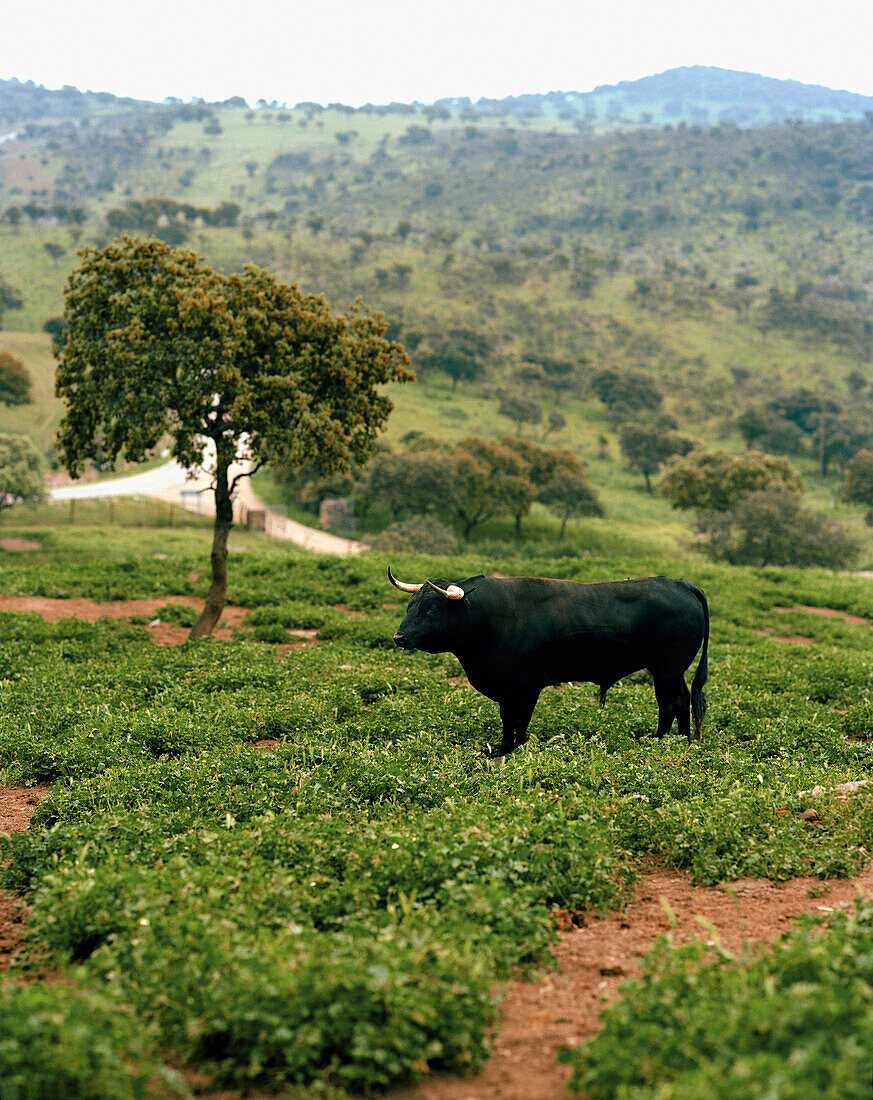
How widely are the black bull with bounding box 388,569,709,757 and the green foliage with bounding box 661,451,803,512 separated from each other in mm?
52957

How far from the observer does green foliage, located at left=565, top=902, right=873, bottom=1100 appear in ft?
14.6

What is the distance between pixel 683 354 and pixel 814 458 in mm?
26972

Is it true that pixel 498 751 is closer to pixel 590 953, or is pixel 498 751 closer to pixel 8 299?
pixel 590 953

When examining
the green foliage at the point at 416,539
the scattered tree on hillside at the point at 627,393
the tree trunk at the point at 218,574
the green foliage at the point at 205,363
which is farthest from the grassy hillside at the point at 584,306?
the green foliage at the point at 205,363

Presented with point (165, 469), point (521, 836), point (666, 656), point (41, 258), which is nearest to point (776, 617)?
point (666, 656)

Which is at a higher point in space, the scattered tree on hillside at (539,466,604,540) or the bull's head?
the bull's head

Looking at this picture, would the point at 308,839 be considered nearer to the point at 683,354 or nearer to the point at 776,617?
the point at 776,617

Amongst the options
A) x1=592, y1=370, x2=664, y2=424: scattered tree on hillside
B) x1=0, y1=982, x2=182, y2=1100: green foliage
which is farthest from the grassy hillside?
x1=0, y1=982, x2=182, y2=1100: green foliage

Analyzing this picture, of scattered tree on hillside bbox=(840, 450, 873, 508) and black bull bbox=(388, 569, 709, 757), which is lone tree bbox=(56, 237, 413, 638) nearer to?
black bull bbox=(388, 569, 709, 757)

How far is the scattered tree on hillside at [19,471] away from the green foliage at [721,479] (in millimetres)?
43201

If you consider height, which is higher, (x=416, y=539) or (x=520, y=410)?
(x=520, y=410)

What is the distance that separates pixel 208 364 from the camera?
16.9m

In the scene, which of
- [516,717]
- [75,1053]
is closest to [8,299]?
[516,717]

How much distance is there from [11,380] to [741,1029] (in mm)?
74444
